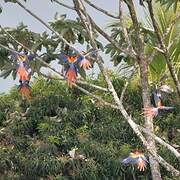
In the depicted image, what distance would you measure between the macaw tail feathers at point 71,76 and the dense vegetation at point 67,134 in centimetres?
402

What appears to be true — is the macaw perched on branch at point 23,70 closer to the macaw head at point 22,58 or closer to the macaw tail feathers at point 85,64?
the macaw head at point 22,58

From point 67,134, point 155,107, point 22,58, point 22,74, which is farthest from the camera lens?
point 67,134

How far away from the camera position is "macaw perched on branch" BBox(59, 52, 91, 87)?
12.8 feet

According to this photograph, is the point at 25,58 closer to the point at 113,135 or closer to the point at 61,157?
the point at 61,157

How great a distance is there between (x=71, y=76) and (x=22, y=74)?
0.86ft

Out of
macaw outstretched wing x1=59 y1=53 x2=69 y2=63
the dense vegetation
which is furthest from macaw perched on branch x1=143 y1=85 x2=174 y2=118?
the dense vegetation

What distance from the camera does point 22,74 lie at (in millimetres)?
3875

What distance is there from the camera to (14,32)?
14.7ft

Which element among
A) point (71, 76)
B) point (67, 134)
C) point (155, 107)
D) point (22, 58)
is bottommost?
point (67, 134)

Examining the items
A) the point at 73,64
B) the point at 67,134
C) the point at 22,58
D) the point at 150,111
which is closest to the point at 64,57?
the point at 73,64

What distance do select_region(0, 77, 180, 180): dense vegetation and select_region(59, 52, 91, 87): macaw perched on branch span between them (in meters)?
3.96

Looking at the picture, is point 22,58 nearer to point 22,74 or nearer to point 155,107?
point 22,74

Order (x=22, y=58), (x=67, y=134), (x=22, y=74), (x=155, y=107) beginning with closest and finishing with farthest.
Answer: (x=22, y=74) < (x=22, y=58) < (x=155, y=107) < (x=67, y=134)

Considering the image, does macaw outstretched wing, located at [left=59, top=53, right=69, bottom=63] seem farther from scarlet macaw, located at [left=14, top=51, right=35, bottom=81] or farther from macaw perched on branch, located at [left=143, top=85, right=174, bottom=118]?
macaw perched on branch, located at [left=143, top=85, right=174, bottom=118]
